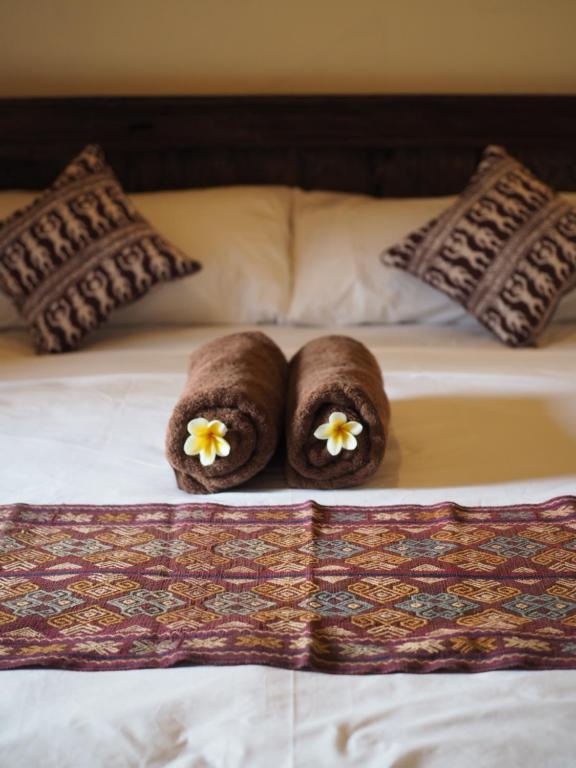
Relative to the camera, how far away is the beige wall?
284 cm

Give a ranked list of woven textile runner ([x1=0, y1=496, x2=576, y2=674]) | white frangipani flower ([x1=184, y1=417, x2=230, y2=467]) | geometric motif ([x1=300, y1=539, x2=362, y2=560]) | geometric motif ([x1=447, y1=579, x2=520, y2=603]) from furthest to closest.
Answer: white frangipani flower ([x1=184, y1=417, x2=230, y2=467]) < geometric motif ([x1=300, y1=539, x2=362, y2=560]) < geometric motif ([x1=447, y1=579, x2=520, y2=603]) < woven textile runner ([x1=0, y1=496, x2=576, y2=674])

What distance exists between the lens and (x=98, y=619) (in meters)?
1.24

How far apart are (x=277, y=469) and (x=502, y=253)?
1.01 metres

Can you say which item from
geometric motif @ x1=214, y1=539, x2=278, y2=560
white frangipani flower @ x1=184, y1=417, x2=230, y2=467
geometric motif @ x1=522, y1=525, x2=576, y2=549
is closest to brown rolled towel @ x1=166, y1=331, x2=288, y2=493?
white frangipani flower @ x1=184, y1=417, x2=230, y2=467

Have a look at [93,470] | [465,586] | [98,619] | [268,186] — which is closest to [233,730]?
[98,619]

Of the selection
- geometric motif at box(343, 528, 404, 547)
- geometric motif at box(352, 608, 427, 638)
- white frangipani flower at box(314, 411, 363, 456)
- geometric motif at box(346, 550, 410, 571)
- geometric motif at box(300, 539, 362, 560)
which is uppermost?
white frangipani flower at box(314, 411, 363, 456)

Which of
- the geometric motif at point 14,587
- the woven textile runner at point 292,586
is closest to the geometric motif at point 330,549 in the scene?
the woven textile runner at point 292,586

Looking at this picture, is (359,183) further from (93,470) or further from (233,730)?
(233,730)

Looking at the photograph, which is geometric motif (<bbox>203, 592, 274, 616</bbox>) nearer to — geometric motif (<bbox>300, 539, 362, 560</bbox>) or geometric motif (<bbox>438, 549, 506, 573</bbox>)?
geometric motif (<bbox>300, 539, 362, 560</bbox>)

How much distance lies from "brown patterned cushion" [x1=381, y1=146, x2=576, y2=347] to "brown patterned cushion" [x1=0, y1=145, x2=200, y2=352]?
60cm

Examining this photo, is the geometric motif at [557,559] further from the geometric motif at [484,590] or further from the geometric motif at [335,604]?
the geometric motif at [335,604]

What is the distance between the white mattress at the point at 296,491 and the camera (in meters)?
1.01

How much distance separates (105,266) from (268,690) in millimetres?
1552

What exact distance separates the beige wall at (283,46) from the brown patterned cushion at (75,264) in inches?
22.2
